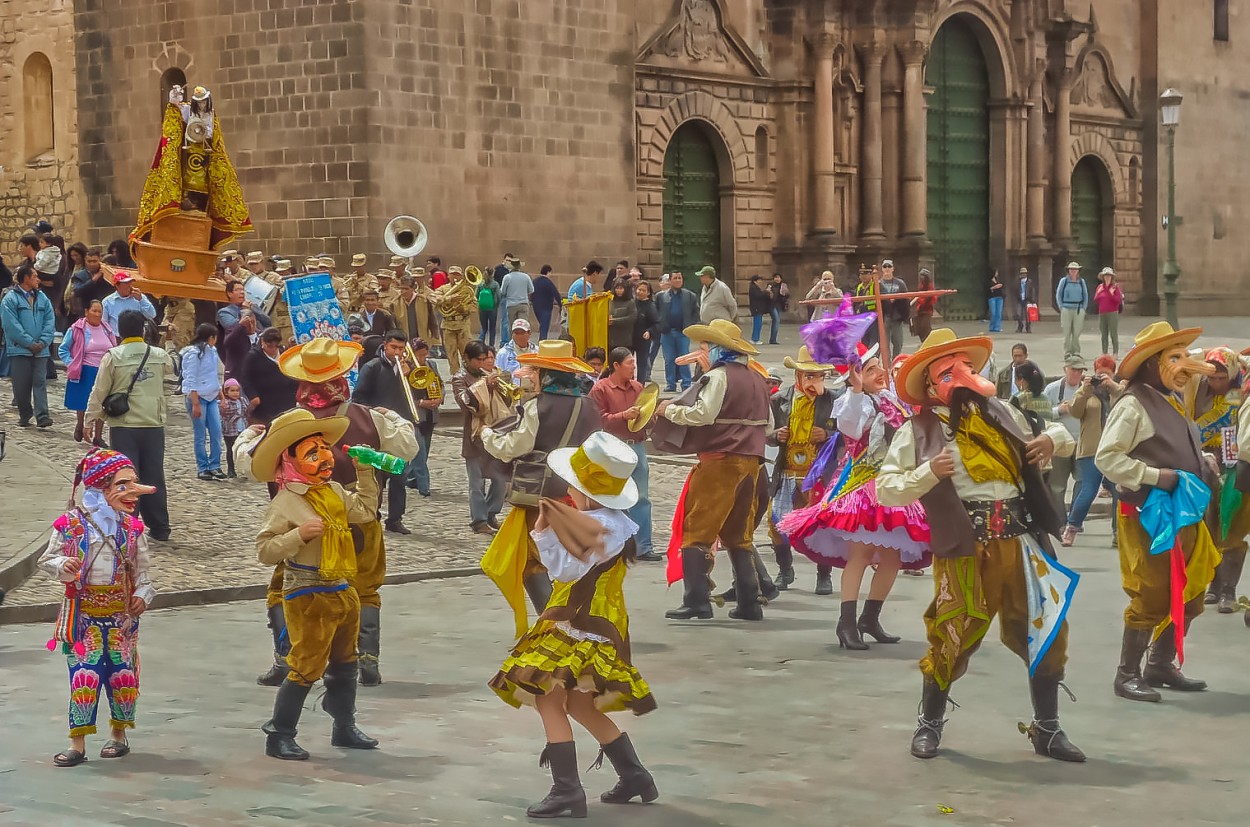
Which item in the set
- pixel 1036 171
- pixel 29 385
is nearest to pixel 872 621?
pixel 29 385

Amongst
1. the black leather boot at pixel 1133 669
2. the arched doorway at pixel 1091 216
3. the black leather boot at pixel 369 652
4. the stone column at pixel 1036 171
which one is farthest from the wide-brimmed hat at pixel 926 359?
the arched doorway at pixel 1091 216

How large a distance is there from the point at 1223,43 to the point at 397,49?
25.6 meters

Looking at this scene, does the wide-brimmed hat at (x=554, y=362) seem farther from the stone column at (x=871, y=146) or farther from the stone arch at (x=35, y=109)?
the stone column at (x=871, y=146)

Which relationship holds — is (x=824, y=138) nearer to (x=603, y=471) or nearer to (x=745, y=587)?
(x=745, y=587)

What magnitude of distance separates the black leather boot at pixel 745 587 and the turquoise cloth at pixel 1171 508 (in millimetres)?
3083

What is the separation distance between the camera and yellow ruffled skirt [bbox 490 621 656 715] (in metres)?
7.00

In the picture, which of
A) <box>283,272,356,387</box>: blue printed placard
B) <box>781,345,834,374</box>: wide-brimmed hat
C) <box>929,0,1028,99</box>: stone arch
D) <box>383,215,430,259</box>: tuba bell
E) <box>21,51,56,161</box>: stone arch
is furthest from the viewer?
<box>929,0,1028,99</box>: stone arch

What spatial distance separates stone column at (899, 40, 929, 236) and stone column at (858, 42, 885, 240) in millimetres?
605

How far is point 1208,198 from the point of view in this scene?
46500 mm

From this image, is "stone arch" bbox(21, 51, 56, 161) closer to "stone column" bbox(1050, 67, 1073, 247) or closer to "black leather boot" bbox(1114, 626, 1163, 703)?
"stone column" bbox(1050, 67, 1073, 247)

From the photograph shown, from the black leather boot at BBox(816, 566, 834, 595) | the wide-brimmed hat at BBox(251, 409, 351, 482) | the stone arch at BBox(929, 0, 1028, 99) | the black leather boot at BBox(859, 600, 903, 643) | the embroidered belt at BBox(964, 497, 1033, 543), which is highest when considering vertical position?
the stone arch at BBox(929, 0, 1028, 99)

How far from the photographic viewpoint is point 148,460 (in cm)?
1431

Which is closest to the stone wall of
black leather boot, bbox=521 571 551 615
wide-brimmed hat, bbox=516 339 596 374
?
wide-brimmed hat, bbox=516 339 596 374

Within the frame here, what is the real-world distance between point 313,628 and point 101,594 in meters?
0.96
